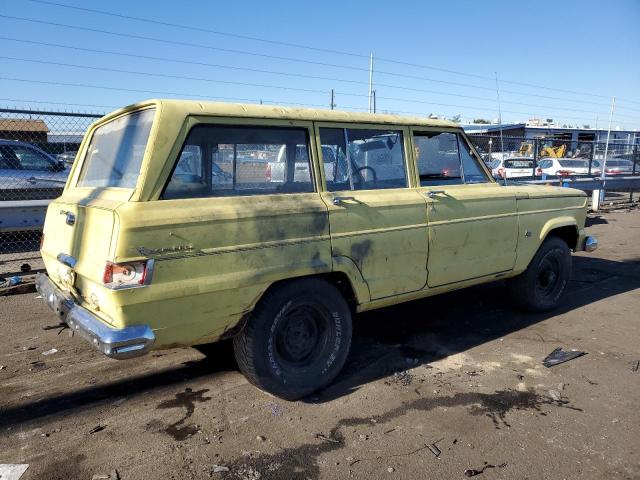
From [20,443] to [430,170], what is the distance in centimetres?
349

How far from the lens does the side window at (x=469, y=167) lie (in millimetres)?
4461

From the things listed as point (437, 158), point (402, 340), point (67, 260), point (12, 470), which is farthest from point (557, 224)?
point (12, 470)

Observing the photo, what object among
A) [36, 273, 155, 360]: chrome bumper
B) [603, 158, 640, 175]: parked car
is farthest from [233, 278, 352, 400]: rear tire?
[603, 158, 640, 175]: parked car

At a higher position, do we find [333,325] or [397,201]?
[397,201]

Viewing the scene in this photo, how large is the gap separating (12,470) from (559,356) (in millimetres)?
3930

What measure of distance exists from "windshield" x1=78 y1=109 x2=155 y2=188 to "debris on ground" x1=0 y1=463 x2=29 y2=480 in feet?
5.36

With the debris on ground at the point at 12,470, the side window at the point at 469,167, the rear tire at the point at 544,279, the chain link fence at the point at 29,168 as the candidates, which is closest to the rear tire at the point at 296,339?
the debris on ground at the point at 12,470

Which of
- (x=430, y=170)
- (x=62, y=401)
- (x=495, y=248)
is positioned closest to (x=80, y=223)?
(x=62, y=401)

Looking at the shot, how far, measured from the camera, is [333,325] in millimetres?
3451

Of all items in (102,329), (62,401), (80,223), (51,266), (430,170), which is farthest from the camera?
(430,170)

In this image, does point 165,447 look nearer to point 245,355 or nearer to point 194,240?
point 245,355

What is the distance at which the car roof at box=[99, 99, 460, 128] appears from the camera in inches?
117

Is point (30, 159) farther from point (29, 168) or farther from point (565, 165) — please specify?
point (565, 165)

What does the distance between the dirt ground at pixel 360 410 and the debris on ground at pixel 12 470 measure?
4 cm
